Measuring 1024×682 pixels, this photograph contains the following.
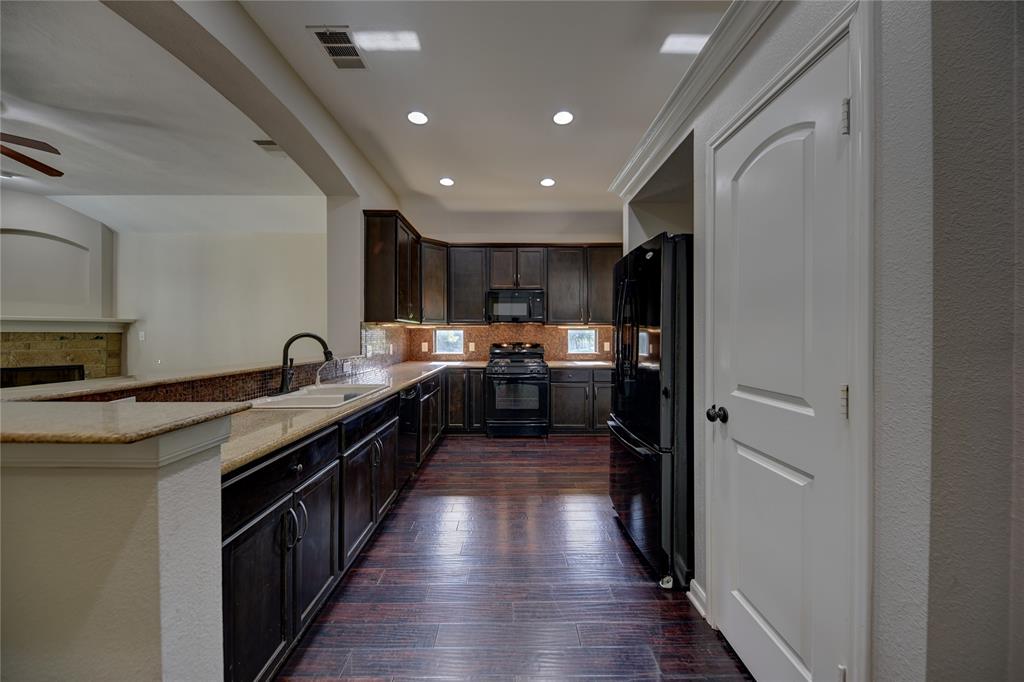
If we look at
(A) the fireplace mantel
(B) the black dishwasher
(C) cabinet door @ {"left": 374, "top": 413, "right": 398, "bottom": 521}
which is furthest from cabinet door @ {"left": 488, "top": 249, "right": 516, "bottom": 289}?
(A) the fireplace mantel

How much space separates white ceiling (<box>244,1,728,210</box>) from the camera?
2094 mm

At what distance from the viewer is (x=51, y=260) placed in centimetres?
579

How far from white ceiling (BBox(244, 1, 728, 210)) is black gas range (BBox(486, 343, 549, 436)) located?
7.68ft

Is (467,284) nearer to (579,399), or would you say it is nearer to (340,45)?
(579,399)

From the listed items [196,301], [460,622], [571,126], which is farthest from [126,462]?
[196,301]

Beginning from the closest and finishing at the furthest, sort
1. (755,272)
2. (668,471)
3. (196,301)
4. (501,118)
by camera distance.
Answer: (755,272), (668,471), (501,118), (196,301)

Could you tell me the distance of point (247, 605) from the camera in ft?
4.01

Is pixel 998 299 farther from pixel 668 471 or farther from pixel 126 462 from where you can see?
pixel 126 462

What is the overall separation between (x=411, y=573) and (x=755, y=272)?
7.23 ft

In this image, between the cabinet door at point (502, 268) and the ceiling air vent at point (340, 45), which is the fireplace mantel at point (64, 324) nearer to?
the cabinet door at point (502, 268)

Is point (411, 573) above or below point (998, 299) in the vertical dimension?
below


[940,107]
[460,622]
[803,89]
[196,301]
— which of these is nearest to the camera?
[940,107]

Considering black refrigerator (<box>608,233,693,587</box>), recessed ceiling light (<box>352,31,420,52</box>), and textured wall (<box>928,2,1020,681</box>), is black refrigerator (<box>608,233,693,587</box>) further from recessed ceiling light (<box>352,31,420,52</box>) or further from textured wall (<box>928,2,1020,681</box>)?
A: recessed ceiling light (<box>352,31,420,52</box>)

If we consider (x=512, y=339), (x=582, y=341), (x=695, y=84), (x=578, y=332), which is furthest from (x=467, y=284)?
(x=695, y=84)
